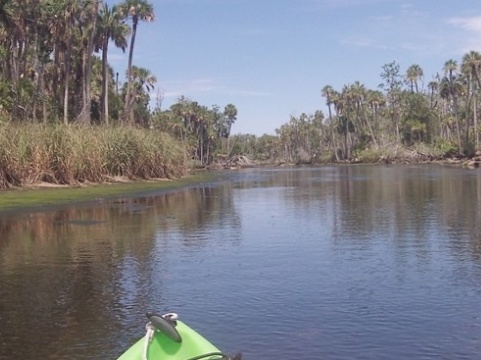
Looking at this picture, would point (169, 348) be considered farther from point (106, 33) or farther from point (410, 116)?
point (410, 116)

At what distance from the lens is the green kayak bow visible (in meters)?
5.06

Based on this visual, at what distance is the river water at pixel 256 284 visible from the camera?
8070 millimetres

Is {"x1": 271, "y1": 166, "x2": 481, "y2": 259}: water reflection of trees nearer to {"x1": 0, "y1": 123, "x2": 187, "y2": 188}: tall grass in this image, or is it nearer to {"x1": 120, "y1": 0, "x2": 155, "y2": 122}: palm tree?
{"x1": 0, "y1": 123, "x2": 187, "y2": 188}: tall grass

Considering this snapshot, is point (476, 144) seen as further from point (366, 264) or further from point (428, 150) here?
point (366, 264)

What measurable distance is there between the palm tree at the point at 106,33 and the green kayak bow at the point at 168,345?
185 ft

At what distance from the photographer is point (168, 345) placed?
514 cm

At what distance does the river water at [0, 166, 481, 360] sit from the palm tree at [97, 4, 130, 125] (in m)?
39.1

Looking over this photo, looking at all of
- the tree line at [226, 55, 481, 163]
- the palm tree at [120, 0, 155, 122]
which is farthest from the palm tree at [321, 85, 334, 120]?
the palm tree at [120, 0, 155, 122]

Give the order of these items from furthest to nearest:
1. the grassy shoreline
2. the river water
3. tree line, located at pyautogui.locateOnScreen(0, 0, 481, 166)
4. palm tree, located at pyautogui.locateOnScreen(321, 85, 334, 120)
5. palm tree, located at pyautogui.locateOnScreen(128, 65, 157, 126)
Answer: palm tree, located at pyautogui.locateOnScreen(321, 85, 334, 120) → palm tree, located at pyautogui.locateOnScreen(128, 65, 157, 126) → tree line, located at pyautogui.locateOnScreen(0, 0, 481, 166) → the grassy shoreline → the river water

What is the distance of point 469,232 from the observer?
1747 centimetres

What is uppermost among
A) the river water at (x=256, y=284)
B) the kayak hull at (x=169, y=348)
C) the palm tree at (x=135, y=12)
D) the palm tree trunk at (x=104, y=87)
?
the palm tree at (x=135, y=12)

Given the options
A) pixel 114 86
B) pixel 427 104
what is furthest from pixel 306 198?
pixel 427 104

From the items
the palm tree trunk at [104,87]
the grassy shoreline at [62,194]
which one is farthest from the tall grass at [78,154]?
the palm tree trunk at [104,87]

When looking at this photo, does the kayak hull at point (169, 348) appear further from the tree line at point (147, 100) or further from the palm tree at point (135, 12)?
the palm tree at point (135, 12)
